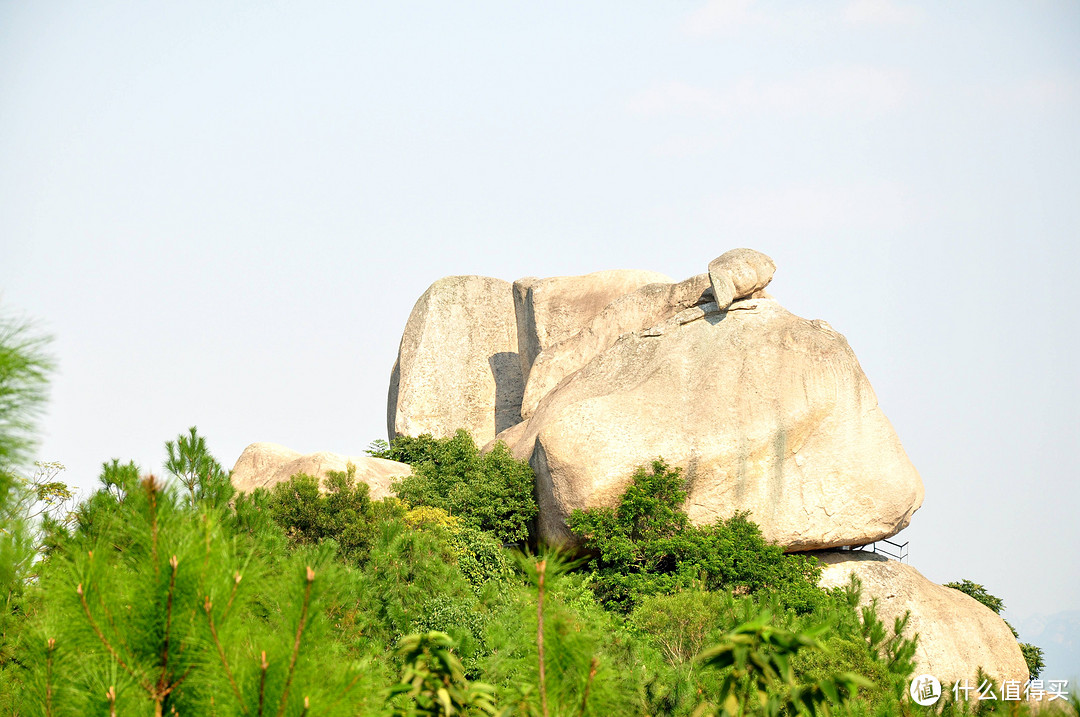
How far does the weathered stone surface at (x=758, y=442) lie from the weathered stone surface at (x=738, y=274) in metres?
1.11

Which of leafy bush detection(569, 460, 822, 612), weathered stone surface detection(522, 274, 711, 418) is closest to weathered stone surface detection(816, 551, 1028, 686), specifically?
leafy bush detection(569, 460, 822, 612)

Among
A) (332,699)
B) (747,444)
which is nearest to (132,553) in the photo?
(332,699)

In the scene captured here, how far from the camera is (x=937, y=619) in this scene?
23062mm

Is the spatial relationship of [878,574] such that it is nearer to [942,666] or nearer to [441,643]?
[942,666]

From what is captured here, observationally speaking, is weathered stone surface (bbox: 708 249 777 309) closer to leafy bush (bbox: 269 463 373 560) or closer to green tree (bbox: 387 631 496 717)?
leafy bush (bbox: 269 463 373 560)

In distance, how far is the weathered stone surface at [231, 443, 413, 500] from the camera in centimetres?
2454

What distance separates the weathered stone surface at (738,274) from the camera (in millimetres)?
25641

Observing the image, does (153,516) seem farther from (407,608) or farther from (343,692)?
(407,608)

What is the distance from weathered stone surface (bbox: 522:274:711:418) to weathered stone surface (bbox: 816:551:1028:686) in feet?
24.6

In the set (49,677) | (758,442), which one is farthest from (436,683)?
(758,442)

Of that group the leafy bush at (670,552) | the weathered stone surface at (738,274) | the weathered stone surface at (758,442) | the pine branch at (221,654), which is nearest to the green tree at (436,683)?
the pine branch at (221,654)

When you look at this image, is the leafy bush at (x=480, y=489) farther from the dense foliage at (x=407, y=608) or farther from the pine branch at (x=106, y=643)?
the pine branch at (x=106, y=643)

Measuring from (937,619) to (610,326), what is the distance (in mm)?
11272

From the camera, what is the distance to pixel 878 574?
23750 mm
